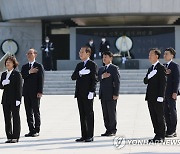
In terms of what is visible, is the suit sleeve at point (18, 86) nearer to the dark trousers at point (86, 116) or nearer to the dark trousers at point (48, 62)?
the dark trousers at point (86, 116)

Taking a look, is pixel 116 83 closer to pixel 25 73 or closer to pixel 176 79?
pixel 176 79

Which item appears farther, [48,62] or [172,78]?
[48,62]

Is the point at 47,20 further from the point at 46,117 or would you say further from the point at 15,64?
the point at 15,64

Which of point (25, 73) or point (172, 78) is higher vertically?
point (25, 73)

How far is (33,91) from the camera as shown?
984 cm

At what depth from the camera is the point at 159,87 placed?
28.6 ft

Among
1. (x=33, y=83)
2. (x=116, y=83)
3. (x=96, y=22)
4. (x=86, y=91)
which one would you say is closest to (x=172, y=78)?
(x=116, y=83)

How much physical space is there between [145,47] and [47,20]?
6925 mm

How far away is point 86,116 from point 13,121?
1.35 metres

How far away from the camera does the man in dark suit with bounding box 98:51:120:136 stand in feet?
31.7

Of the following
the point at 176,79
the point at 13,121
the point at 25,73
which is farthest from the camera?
the point at 25,73

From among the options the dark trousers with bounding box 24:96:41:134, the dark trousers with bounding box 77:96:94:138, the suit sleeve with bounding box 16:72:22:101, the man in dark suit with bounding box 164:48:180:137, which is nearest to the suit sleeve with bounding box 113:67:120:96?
the dark trousers with bounding box 77:96:94:138

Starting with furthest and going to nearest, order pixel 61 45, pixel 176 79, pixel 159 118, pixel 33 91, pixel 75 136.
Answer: pixel 61 45 → pixel 33 91 → pixel 75 136 → pixel 176 79 → pixel 159 118

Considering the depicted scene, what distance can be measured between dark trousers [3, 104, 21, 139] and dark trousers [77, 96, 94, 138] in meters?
1.18
